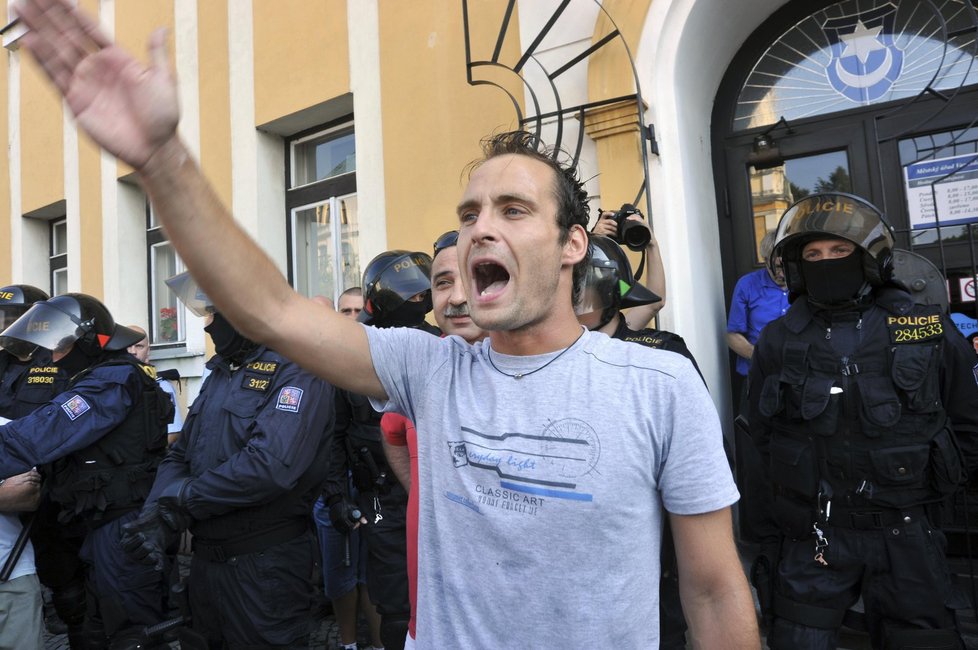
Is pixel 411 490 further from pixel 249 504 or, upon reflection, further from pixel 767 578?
pixel 767 578

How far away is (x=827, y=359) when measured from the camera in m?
2.69

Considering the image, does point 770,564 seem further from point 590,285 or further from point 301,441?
point 301,441

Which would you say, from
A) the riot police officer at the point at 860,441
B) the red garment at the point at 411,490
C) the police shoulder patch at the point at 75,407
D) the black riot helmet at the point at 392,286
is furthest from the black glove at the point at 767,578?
the police shoulder patch at the point at 75,407

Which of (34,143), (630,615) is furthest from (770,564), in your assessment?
(34,143)

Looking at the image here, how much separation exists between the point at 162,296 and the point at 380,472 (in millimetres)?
6379

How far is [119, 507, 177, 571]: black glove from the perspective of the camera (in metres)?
2.62

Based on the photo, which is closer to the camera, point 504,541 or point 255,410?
point 504,541

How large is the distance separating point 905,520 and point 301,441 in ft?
7.72

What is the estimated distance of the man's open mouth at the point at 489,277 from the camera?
55.0 inches

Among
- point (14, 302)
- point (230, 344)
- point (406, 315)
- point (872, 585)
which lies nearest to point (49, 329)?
point (230, 344)

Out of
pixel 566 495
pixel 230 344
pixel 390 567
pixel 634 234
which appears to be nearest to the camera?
pixel 566 495

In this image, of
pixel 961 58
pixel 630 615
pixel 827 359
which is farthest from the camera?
pixel 961 58

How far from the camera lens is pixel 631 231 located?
11.8ft

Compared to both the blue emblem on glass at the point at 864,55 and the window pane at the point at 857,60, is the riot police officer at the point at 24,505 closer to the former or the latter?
the window pane at the point at 857,60
